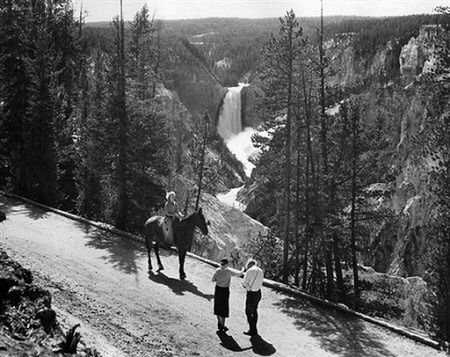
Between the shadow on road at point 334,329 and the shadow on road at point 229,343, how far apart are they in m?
2.45

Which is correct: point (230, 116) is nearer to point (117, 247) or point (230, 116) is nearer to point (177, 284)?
point (117, 247)

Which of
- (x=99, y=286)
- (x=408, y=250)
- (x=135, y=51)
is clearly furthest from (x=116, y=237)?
(x=408, y=250)

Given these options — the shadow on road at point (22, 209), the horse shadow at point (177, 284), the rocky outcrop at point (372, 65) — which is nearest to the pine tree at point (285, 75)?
the horse shadow at point (177, 284)

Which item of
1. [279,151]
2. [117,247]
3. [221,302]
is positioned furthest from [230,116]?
[221,302]

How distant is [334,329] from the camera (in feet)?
47.8

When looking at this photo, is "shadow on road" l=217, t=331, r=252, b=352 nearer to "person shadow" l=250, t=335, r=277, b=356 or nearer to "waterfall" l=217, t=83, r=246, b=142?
"person shadow" l=250, t=335, r=277, b=356

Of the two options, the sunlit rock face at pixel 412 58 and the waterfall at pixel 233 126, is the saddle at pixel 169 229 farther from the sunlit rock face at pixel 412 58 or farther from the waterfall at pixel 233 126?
the waterfall at pixel 233 126

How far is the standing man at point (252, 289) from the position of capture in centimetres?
1235

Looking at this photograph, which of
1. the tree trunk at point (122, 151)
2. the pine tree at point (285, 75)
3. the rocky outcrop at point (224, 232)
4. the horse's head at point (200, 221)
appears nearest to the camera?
the horse's head at point (200, 221)

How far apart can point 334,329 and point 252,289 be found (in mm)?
3555

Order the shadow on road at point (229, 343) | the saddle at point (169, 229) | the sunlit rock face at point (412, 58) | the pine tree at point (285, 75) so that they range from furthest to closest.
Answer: the sunlit rock face at point (412, 58) → the pine tree at point (285, 75) → the saddle at point (169, 229) → the shadow on road at point (229, 343)

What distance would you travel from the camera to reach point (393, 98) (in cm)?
7288

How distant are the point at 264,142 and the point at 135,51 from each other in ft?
60.8

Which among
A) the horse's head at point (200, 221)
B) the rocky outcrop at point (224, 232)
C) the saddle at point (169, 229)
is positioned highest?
the horse's head at point (200, 221)
